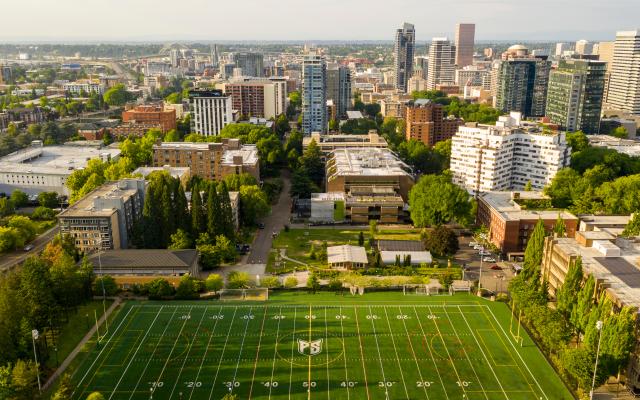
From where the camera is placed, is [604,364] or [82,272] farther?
[82,272]

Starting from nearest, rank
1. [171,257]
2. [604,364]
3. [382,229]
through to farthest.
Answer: [604,364] → [171,257] → [382,229]

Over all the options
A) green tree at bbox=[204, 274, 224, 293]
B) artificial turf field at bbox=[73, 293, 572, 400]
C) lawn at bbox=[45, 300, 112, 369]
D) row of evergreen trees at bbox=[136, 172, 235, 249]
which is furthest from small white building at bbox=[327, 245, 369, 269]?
lawn at bbox=[45, 300, 112, 369]

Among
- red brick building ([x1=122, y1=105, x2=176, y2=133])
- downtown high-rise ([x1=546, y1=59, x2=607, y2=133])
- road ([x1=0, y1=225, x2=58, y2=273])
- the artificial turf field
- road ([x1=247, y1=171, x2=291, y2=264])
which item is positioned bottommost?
road ([x1=247, y1=171, x2=291, y2=264])

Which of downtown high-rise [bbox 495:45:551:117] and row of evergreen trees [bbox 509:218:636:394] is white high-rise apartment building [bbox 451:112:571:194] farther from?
downtown high-rise [bbox 495:45:551:117]

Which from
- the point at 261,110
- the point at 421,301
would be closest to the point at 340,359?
the point at 421,301

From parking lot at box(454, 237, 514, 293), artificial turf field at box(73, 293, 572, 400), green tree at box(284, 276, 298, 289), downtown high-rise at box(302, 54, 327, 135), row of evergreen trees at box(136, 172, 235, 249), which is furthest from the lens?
downtown high-rise at box(302, 54, 327, 135)

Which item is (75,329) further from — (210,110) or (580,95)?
(580,95)

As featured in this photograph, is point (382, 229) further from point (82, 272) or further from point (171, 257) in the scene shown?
point (82, 272)
